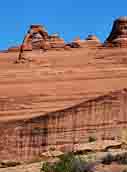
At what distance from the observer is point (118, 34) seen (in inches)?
2291

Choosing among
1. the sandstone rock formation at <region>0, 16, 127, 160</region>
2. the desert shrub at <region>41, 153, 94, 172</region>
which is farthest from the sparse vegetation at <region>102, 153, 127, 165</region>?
the sandstone rock formation at <region>0, 16, 127, 160</region>

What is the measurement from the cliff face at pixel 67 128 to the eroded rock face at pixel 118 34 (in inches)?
1227

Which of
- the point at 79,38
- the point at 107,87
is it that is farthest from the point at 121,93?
the point at 79,38

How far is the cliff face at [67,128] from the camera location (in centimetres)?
2347

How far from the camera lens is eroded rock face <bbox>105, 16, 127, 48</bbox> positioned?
5538cm

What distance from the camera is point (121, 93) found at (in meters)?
23.6

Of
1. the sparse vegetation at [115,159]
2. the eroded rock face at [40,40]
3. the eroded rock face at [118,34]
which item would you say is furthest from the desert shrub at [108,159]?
the eroded rock face at [40,40]

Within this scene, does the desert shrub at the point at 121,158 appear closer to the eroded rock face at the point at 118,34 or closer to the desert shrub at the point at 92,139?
the desert shrub at the point at 92,139

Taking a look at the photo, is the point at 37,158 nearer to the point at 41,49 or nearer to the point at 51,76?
the point at 51,76

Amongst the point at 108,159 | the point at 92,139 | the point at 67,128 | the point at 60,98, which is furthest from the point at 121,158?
the point at 60,98

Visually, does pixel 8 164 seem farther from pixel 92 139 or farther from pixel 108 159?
pixel 108 159

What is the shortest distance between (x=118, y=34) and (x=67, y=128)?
35.5 metres

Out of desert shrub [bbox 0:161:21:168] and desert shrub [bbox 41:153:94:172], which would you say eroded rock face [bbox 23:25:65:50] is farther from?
desert shrub [bbox 41:153:94:172]

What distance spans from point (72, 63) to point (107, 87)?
11.7m
